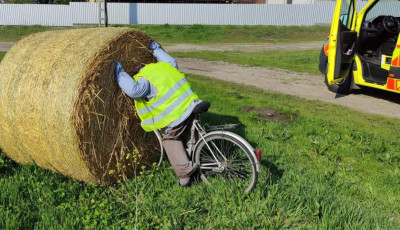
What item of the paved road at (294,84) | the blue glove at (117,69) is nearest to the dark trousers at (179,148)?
the blue glove at (117,69)

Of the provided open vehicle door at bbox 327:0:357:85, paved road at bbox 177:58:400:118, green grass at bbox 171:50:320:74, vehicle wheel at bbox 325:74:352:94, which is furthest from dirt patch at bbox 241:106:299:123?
green grass at bbox 171:50:320:74

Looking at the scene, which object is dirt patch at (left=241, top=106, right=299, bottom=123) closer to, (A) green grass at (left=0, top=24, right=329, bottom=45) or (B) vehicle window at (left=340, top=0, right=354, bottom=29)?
(B) vehicle window at (left=340, top=0, right=354, bottom=29)

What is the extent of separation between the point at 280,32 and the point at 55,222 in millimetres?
25671

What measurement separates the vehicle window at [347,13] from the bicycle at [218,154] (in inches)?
231

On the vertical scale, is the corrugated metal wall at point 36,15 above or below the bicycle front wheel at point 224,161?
above

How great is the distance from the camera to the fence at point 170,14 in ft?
94.4

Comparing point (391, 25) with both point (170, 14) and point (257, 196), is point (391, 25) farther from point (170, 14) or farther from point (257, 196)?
point (170, 14)

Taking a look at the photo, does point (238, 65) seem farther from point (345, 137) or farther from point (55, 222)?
point (55, 222)

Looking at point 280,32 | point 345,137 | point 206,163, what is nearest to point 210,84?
point 345,137

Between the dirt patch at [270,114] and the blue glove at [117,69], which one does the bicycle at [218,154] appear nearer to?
the blue glove at [117,69]

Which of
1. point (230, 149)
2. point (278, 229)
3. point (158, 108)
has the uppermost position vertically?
point (158, 108)

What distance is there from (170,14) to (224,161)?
27148 millimetres

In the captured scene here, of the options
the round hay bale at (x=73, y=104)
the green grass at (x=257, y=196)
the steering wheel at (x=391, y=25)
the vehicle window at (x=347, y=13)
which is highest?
the vehicle window at (x=347, y=13)

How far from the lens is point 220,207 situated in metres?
3.75
